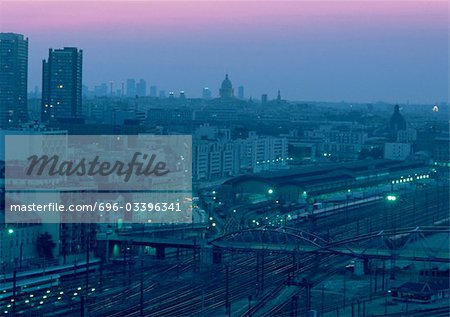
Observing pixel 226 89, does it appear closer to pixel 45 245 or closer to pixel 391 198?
pixel 391 198

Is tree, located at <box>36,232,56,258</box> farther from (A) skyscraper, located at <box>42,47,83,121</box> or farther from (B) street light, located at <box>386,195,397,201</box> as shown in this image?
(A) skyscraper, located at <box>42,47,83,121</box>

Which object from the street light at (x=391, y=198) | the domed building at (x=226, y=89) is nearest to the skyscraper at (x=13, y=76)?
the street light at (x=391, y=198)

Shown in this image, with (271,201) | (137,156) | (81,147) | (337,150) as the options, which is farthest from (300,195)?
(337,150)

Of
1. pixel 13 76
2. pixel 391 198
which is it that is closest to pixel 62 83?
pixel 13 76

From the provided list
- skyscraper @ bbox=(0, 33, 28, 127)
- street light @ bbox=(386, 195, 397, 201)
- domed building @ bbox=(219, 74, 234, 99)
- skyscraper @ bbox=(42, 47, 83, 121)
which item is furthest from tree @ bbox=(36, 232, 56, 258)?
domed building @ bbox=(219, 74, 234, 99)

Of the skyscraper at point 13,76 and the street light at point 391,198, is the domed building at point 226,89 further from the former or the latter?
the street light at point 391,198

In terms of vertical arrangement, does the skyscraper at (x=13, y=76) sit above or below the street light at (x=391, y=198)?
above

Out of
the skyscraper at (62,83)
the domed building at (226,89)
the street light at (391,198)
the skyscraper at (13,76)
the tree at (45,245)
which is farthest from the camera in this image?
the domed building at (226,89)
